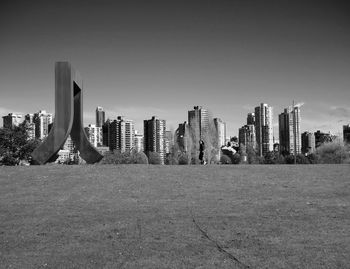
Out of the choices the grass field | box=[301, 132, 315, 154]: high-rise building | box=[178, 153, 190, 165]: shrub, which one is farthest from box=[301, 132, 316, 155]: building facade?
the grass field

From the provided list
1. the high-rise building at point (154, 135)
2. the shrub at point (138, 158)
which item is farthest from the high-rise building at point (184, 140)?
the high-rise building at point (154, 135)

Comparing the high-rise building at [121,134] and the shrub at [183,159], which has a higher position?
the high-rise building at [121,134]

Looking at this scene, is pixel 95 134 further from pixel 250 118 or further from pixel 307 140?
pixel 307 140

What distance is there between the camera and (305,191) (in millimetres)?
11602

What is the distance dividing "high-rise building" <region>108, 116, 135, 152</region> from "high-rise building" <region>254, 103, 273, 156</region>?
28.6 meters

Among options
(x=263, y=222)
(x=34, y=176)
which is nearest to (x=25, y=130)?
(x=34, y=176)

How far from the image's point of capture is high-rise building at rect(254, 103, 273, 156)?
87625 mm

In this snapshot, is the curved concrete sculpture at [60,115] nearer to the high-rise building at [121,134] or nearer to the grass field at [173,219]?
the grass field at [173,219]

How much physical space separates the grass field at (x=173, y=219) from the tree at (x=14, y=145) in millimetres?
19195

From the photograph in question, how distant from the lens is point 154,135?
265 ft

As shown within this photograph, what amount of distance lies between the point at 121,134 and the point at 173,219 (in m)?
80.5

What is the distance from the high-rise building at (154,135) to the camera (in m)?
80.0

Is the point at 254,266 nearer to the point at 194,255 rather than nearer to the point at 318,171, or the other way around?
the point at 194,255

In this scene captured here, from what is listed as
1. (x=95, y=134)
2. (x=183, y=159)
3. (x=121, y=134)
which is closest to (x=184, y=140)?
(x=183, y=159)
